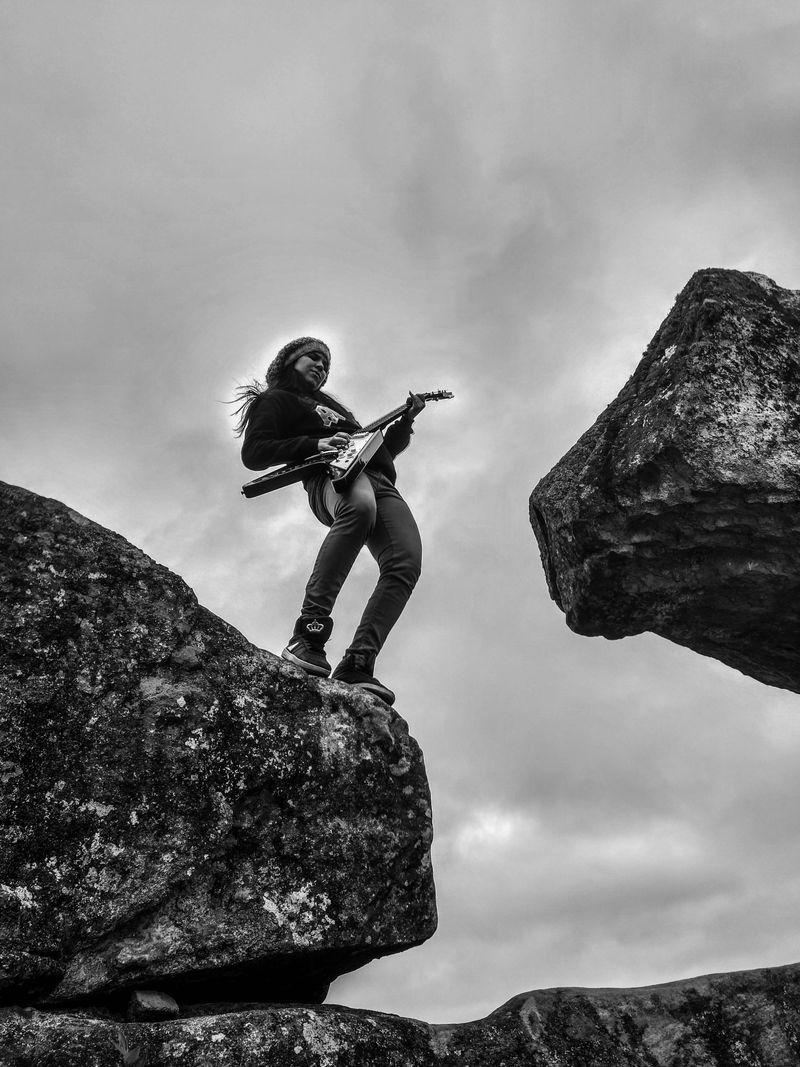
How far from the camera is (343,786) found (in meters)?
5.04

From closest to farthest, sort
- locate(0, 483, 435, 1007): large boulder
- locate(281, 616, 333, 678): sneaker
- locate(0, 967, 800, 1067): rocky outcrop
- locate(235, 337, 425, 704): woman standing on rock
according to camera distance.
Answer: locate(0, 967, 800, 1067): rocky outcrop
locate(0, 483, 435, 1007): large boulder
locate(281, 616, 333, 678): sneaker
locate(235, 337, 425, 704): woman standing on rock

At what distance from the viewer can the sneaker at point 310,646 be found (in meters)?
5.87

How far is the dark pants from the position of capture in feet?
20.7

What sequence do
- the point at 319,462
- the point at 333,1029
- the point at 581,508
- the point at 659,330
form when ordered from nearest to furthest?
the point at 333,1029, the point at 581,508, the point at 659,330, the point at 319,462

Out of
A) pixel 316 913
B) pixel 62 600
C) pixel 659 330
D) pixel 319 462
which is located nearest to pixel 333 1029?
pixel 316 913

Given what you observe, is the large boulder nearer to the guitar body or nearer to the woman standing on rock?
the woman standing on rock

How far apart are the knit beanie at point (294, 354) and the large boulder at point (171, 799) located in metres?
2.60

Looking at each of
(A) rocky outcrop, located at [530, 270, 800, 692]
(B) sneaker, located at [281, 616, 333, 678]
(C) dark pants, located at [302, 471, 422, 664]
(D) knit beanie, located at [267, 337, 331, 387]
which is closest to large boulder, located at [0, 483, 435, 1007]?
(B) sneaker, located at [281, 616, 333, 678]

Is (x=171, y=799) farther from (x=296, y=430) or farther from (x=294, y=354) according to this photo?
(x=294, y=354)

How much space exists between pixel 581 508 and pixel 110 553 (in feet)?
8.53

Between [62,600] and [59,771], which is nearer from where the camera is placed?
[59,771]

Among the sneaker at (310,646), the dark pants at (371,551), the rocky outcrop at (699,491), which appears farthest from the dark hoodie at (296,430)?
the rocky outcrop at (699,491)

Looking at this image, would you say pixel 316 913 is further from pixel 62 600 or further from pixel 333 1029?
pixel 62 600

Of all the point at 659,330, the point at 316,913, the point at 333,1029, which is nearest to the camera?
the point at 333,1029
